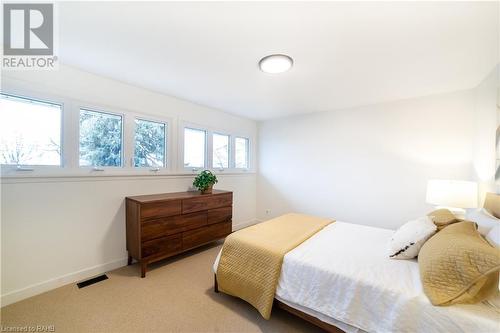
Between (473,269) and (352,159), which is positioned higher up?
(352,159)

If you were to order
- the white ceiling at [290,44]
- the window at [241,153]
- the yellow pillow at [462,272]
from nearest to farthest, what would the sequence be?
the yellow pillow at [462,272]
the white ceiling at [290,44]
the window at [241,153]

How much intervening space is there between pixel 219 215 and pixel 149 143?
1.45 meters

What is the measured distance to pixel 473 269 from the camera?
1066 millimetres

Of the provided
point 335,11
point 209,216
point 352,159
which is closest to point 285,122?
point 352,159

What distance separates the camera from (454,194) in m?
2.13

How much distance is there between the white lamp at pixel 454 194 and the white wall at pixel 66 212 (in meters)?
3.36

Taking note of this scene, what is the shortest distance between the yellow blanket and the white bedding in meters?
0.09

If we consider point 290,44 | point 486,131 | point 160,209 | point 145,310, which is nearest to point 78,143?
point 160,209

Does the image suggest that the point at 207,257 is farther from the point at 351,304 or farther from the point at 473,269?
the point at 473,269

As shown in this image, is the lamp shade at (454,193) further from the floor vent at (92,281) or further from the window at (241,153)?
the floor vent at (92,281)

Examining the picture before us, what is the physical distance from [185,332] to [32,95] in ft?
8.40

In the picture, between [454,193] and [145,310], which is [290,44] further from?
[145,310]

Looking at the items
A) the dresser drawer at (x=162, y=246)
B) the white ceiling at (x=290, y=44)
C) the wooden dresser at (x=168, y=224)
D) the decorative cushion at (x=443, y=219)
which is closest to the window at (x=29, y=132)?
the white ceiling at (x=290, y=44)

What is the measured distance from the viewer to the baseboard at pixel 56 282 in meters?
1.85
